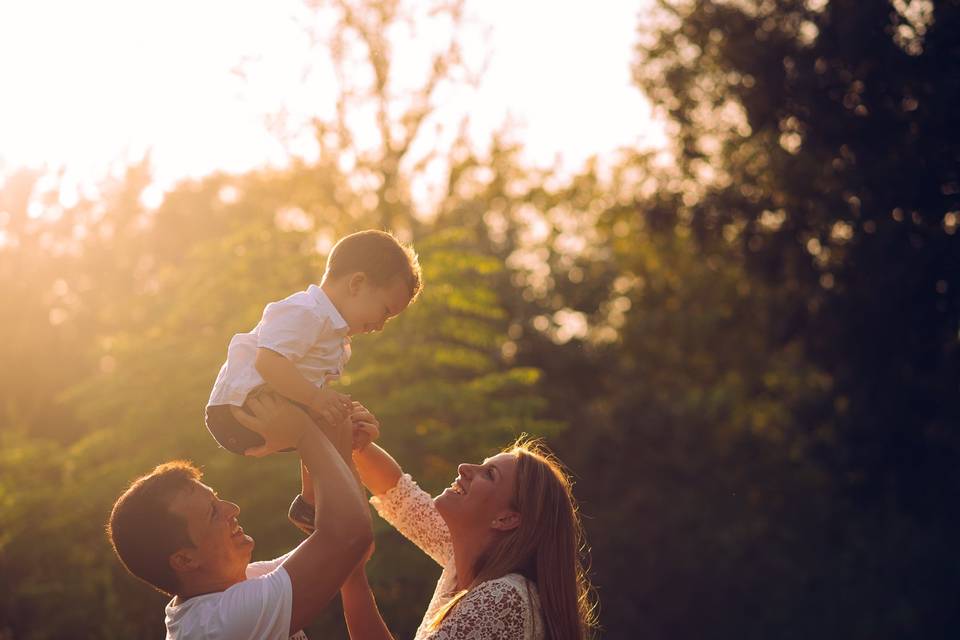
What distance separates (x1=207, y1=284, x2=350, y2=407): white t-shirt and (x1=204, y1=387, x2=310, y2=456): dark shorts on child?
0.07 feet

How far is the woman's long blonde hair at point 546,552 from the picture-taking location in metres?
3.35

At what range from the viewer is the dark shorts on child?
130 inches

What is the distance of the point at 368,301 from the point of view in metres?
3.54

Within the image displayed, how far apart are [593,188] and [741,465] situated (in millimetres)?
8459

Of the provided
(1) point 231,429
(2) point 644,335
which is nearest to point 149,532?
(1) point 231,429

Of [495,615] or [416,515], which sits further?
[416,515]

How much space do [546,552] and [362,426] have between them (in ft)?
2.15

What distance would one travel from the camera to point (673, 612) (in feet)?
68.8

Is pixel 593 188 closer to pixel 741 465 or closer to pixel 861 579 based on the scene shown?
pixel 741 465

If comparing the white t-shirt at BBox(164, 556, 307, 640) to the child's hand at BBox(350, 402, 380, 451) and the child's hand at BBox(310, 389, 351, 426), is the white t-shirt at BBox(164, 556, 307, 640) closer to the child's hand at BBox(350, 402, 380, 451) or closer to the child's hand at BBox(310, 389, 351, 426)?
the child's hand at BBox(310, 389, 351, 426)

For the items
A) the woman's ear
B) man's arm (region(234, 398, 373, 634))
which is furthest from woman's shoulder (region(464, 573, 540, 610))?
man's arm (region(234, 398, 373, 634))

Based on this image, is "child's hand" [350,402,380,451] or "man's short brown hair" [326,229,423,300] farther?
"man's short brown hair" [326,229,423,300]

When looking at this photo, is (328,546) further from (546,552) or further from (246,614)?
(546,552)

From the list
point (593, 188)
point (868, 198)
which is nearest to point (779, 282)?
point (868, 198)
